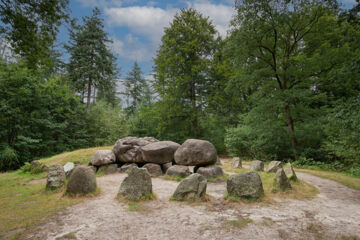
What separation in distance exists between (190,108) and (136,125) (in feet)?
26.1

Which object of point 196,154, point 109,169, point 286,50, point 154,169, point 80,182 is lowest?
point 109,169

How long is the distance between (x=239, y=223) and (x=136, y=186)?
283 cm

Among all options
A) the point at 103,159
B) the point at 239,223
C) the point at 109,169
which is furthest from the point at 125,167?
the point at 239,223

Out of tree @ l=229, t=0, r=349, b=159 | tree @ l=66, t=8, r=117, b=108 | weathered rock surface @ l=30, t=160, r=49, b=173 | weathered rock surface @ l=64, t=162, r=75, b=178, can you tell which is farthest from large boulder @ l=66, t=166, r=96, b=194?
tree @ l=66, t=8, r=117, b=108

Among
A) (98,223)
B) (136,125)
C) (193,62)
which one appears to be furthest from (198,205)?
(136,125)

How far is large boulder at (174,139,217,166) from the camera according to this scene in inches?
310

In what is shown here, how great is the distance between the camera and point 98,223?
361cm

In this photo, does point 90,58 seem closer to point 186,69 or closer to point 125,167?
point 186,69

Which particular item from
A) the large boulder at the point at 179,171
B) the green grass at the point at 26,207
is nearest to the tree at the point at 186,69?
the large boulder at the point at 179,171

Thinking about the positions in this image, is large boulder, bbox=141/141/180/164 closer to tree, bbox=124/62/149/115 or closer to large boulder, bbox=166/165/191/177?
large boulder, bbox=166/165/191/177

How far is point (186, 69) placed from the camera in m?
17.3

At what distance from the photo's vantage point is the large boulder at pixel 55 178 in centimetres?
607

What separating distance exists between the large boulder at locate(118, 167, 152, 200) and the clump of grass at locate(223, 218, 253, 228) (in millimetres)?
2342

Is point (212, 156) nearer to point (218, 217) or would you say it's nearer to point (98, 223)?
point (218, 217)
